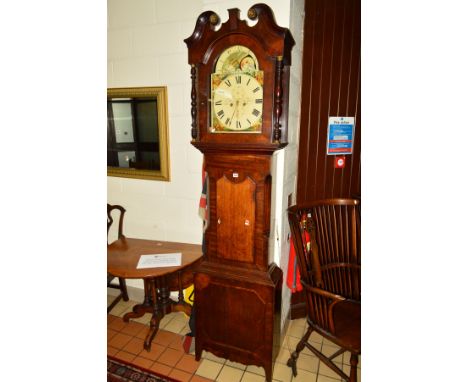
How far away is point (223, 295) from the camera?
1746mm

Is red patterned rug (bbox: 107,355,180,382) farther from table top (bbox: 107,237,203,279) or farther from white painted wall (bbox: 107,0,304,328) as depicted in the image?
white painted wall (bbox: 107,0,304,328)

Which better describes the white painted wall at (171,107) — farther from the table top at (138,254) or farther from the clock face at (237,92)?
the clock face at (237,92)

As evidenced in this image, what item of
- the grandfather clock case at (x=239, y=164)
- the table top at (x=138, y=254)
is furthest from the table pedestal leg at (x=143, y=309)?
the grandfather clock case at (x=239, y=164)

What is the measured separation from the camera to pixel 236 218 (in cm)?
167

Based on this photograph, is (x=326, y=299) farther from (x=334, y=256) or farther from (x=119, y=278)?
(x=119, y=278)

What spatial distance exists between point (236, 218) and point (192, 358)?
1.15 metres

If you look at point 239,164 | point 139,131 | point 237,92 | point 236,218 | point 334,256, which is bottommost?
point 334,256

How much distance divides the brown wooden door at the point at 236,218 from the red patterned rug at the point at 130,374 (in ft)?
3.11

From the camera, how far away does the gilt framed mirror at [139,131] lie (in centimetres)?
228

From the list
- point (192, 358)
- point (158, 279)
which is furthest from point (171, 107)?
point (192, 358)
